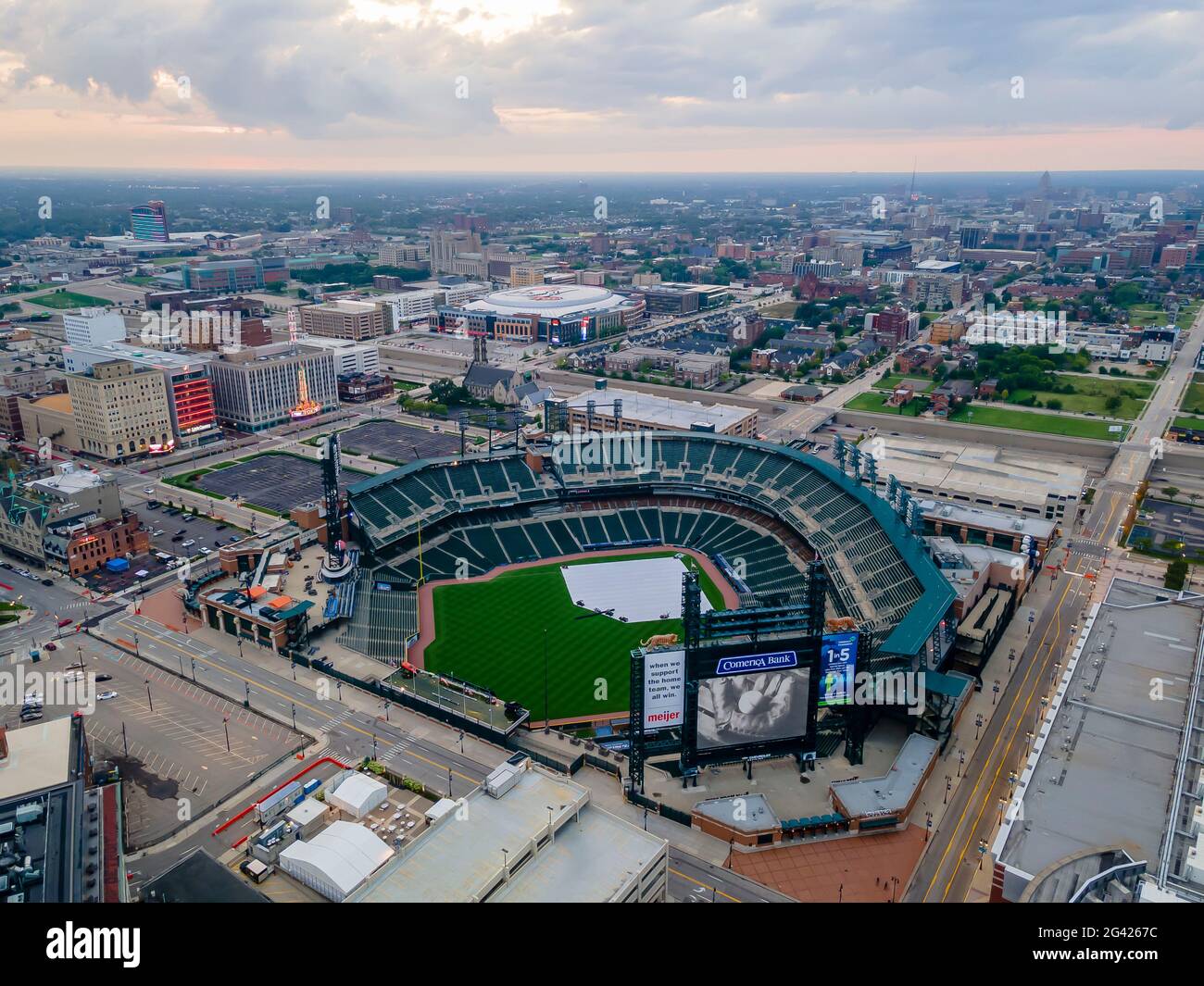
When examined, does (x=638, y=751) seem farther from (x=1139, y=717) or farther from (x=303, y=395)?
(x=303, y=395)

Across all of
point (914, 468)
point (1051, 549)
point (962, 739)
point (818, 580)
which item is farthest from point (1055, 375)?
point (818, 580)

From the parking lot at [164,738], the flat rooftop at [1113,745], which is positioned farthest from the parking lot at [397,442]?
the flat rooftop at [1113,745]

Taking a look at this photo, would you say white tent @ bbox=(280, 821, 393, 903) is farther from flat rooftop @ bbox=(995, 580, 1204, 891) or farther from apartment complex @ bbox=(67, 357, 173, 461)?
apartment complex @ bbox=(67, 357, 173, 461)

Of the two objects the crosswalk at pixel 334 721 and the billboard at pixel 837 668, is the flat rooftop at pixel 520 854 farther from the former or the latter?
the crosswalk at pixel 334 721

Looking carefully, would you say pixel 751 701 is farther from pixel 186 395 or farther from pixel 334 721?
pixel 186 395

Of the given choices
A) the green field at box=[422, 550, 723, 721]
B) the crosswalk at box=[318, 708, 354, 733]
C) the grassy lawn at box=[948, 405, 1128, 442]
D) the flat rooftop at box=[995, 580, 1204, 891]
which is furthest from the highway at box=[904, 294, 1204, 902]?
the crosswalk at box=[318, 708, 354, 733]

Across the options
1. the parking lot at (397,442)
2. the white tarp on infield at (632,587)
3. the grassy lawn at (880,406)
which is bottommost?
the white tarp on infield at (632,587)
